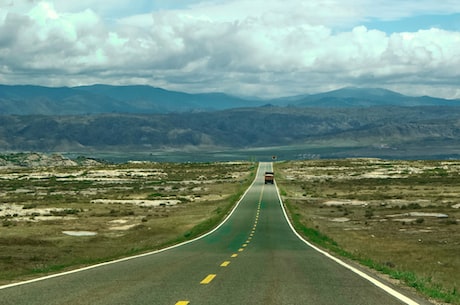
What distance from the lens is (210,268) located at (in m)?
19.3

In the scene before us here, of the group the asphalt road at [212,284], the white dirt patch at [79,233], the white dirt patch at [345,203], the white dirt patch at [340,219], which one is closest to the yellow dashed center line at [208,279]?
the asphalt road at [212,284]

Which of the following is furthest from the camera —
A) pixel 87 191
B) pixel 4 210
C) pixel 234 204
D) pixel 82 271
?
pixel 87 191

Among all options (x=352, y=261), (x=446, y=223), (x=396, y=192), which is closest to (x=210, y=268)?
(x=352, y=261)

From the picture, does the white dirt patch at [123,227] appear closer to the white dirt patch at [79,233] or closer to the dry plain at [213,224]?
the dry plain at [213,224]

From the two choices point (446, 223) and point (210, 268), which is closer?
point (210, 268)

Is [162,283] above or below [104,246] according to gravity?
above

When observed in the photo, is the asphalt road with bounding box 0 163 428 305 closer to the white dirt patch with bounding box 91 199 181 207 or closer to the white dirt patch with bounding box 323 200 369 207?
the white dirt patch with bounding box 323 200 369 207

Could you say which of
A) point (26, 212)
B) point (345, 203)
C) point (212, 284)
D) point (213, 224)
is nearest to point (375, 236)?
point (213, 224)

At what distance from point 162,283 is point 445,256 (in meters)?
20.8

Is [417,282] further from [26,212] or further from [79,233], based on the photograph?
[26,212]

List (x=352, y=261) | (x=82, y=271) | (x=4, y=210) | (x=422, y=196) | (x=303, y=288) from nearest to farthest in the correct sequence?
(x=303, y=288), (x=82, y=271), (x=352, y=261), (x=4, y=210), (x=422, y=196)

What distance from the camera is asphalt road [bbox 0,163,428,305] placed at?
42.8 feet

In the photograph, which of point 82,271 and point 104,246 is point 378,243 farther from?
point 82,271

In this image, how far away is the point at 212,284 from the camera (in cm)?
1534
